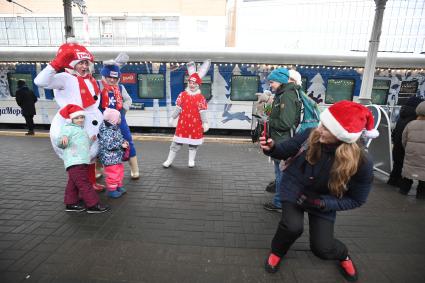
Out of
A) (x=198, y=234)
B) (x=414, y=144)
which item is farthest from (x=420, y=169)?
(x=198, y=234)

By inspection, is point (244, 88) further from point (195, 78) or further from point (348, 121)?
point (348, 121)

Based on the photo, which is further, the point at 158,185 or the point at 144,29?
the point at 144,29

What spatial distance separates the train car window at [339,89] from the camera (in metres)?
8.29

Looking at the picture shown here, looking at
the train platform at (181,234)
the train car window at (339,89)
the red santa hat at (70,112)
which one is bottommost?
the train platform at (181,234)

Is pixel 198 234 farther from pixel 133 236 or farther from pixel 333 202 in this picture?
pixel 333 202

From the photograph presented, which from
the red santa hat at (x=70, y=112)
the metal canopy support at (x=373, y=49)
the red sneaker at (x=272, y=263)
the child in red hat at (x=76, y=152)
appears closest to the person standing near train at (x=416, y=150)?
the metal canopy support at (x=373, y=49)

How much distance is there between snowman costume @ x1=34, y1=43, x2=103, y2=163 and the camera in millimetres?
3115

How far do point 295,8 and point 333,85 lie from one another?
3370 centimetres

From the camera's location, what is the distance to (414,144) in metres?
3.97

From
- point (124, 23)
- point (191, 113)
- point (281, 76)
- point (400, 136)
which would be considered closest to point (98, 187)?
point (191, 113)

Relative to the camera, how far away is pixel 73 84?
3.36 m

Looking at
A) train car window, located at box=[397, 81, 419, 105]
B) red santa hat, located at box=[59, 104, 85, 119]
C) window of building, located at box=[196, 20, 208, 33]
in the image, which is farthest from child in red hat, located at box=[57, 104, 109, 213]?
window of building, located at box=[196, 20, 208, 33]

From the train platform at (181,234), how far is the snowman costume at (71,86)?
939mm

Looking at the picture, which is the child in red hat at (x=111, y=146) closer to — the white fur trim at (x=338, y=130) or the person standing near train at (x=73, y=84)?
the person standing near train at (x=73, y=84)
